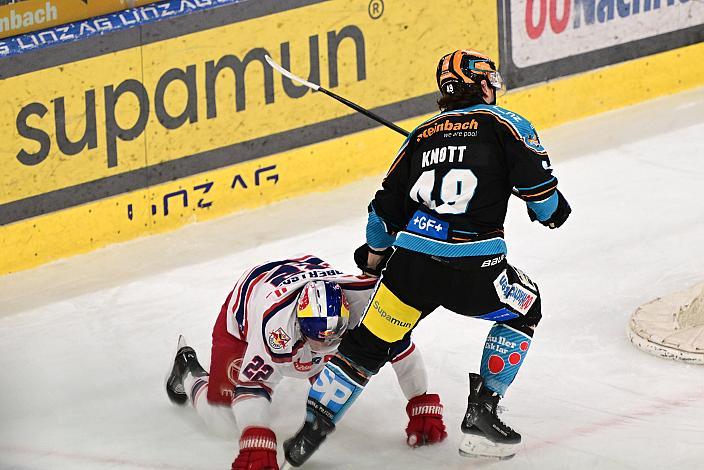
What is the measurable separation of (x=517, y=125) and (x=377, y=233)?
0.54m

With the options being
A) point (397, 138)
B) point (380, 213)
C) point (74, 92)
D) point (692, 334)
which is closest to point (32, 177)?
point (74, 92)

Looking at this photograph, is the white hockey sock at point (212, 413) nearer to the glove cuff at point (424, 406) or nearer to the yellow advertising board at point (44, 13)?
the glove cuff at point (424, 406)

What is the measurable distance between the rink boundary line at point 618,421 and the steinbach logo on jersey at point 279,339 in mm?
806

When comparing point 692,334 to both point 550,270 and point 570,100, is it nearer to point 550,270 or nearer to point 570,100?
point 550,270

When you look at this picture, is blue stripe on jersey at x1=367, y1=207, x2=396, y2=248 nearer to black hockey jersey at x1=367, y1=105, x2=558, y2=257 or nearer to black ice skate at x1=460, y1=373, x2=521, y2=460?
black hockey jersey at x1=367, y1=105, x2=558, y2=257

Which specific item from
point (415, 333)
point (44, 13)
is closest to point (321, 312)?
point (415, 333)

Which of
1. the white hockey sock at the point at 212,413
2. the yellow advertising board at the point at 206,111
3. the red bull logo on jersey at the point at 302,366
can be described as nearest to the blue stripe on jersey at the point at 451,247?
the red bull logo on jersey at the point at 302,366

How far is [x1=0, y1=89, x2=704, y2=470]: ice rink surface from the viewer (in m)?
4.61

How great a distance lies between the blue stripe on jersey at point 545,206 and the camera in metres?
4.21

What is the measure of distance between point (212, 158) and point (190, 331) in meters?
1.40

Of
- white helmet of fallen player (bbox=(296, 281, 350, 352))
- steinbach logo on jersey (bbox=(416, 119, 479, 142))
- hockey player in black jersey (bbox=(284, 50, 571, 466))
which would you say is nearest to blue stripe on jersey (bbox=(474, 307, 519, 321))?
hockey player in black jersey (bbox=(284, 50, 571, 466))

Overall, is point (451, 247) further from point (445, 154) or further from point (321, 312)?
point (321, 312)

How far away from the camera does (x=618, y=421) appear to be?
473 centimetres

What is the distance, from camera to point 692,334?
519cm
